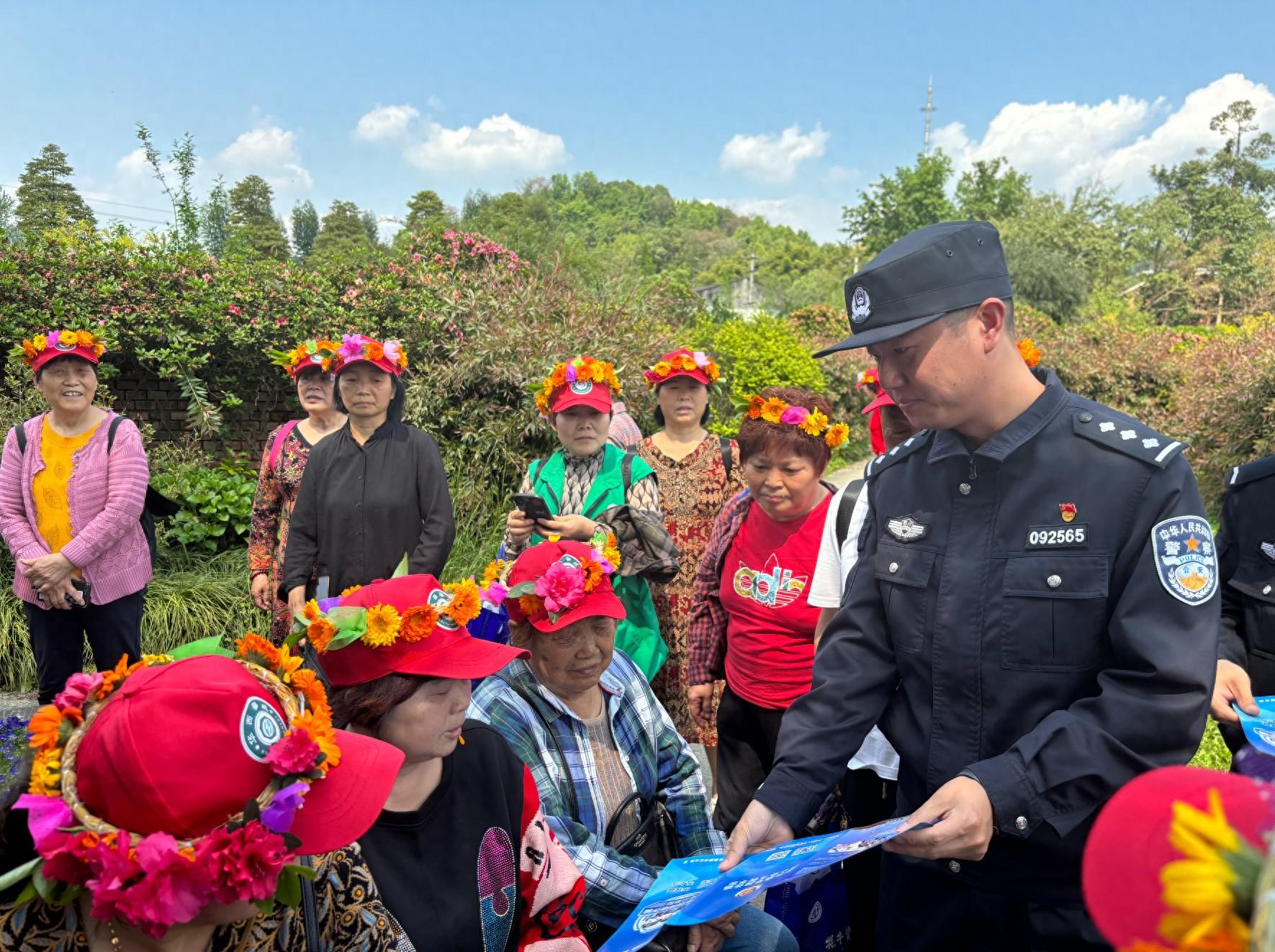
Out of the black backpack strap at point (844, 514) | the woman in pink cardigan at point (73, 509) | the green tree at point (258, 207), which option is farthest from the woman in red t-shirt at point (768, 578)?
the green tree at point (258, 207)

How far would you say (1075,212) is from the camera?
49.7 metres

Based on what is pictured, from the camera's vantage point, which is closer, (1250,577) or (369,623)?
(369,623)

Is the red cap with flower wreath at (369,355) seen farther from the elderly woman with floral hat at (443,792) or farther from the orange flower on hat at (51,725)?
the orange flower on hat at (51,725)

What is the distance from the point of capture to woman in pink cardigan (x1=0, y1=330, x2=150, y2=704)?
4.58 m

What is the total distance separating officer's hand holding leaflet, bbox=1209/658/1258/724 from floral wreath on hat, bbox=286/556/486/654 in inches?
81.9

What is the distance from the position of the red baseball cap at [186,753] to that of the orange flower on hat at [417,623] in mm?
625

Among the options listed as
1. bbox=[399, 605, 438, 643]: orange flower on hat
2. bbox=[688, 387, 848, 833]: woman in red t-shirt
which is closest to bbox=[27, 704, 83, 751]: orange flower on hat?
bbox=[399, 605, 438, 643]: orange flower on hat

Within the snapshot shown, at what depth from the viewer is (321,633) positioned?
210 cm

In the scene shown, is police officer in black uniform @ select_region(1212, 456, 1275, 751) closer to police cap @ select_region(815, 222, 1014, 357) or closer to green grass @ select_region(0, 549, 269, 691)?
police cap @ select_region(815, 222, 1014, 357)

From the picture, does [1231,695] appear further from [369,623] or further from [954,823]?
[369,623]

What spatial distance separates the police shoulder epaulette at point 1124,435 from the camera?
1.69m

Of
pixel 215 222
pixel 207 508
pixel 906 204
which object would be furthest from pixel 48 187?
pixel 906 204

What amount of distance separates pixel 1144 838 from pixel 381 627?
1762 mm

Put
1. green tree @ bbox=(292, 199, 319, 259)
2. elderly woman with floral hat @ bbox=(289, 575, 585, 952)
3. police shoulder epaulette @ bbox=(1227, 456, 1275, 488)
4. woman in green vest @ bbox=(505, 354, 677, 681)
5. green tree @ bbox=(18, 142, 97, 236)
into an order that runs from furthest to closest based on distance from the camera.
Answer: green tree @ bbox=(292, 199, 319, 259), green tree @ bbox=(18, 142, 97, 236), woman in green vest @ bbox=(505, 354, 677, 681), police shoulder epaulette @ bbox=(1227, 456, 1275, 488), elderly woman with floral hat @ bbox=(289, 575, 585, 952)
